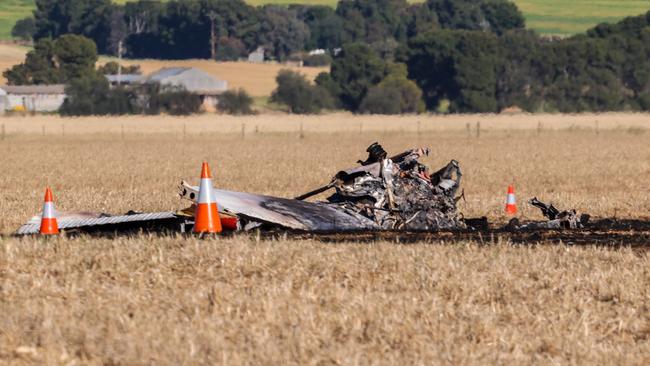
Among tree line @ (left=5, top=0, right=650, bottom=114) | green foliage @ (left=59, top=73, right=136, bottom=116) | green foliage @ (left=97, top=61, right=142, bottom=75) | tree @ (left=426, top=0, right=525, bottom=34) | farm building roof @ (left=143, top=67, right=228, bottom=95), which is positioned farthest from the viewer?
tree @ (left=426, top=0, right=525, bottom=34)

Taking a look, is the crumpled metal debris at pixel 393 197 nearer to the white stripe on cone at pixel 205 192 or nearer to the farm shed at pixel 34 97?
the white stripe on cone at pixel 205 192

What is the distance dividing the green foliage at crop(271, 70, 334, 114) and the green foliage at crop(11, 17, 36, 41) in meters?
68.7

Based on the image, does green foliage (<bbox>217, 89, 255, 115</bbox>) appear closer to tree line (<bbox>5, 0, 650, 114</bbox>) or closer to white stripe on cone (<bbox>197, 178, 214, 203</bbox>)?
tree line (<bbox>5, 0, 650, 114</bbox>)

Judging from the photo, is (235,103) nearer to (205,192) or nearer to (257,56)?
(257,56)

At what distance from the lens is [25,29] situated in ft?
553

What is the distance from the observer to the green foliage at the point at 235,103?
95.3 meters

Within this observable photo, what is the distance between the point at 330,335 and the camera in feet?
27.1

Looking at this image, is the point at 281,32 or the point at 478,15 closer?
the point at 478,15

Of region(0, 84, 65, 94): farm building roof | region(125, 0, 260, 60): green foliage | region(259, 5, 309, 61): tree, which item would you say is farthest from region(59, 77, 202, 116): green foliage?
region(259, 5, 309, 61): tree

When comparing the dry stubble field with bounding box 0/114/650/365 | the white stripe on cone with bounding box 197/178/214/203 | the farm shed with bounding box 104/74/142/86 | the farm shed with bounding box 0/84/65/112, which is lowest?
the farm shed with bounding box 0/84/65/112

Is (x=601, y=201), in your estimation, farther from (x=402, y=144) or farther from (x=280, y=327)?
(x=402, y=144)

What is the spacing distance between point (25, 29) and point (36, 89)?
6384 cm

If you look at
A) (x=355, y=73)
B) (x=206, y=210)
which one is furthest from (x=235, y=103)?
(x=206, y=210)

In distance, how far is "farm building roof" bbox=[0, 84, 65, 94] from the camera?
106062 millimetres
